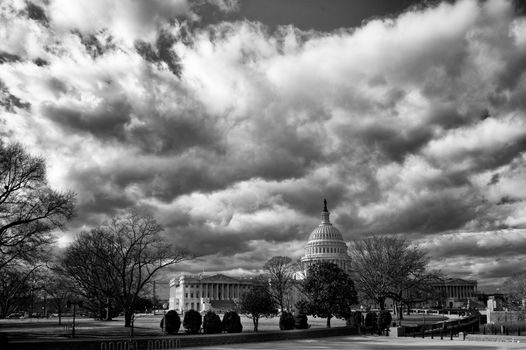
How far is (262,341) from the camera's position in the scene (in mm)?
40062

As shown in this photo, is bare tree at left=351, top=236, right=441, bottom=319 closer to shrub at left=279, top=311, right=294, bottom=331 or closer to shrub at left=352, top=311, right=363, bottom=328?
shrub at left=352, top=311, right=363, bottom=328

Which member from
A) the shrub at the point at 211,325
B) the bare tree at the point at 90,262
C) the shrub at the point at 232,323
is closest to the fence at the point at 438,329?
the shrub at the point at 232,323

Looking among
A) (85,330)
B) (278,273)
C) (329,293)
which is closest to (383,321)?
(329,293)

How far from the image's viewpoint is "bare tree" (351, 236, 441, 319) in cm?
7744

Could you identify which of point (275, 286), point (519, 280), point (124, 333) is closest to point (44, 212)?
point (124, 333)

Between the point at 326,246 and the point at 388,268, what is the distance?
11230cm

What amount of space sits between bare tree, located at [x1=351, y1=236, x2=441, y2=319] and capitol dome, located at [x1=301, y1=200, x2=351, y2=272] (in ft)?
322

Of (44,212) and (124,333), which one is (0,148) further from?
(124,333)

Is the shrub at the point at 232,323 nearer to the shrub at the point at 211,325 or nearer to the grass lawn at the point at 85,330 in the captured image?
the shrub at the point at 211,325

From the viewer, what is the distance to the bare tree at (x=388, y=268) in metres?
77.4

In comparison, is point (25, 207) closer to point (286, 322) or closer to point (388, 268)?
point (286, 322)

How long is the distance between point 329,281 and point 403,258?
26232mm

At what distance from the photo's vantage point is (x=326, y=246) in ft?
621

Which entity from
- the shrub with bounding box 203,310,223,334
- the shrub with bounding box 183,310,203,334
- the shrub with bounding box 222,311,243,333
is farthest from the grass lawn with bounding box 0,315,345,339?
the shrub with bounding box 222,311,243,333
